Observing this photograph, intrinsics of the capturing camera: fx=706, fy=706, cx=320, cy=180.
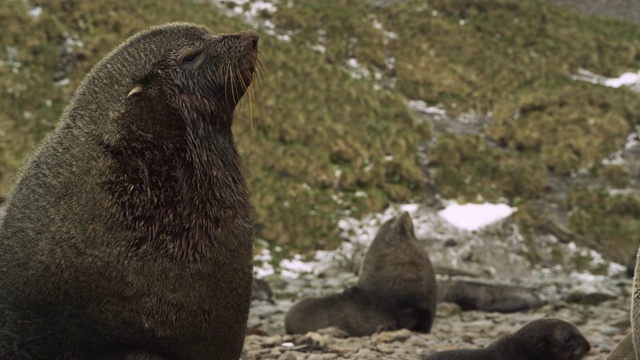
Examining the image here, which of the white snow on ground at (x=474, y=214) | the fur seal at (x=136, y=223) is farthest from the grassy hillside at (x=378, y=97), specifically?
the fur seal at (x=136, y=223)

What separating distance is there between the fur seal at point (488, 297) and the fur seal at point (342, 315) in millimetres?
2688

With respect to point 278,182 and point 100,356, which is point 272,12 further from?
point 100,356

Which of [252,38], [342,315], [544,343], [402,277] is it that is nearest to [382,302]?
[402,277]

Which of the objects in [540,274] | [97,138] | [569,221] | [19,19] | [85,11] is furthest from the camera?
[85,11]

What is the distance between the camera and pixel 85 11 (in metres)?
25.3

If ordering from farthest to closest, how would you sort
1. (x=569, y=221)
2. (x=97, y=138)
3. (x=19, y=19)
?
(x=19, y=19), (x=569, y=221), (x=97, y=138)

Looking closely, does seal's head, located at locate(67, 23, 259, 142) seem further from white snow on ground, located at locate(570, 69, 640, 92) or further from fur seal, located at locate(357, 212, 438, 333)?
white snow on ground, located at locate(570, 69, 640, 92)

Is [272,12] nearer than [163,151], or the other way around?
[163,151]

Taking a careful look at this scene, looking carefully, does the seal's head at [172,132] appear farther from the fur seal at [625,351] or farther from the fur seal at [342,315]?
the fur seal at [342,315]

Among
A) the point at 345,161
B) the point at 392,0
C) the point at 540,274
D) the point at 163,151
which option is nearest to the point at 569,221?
the point at 540,274

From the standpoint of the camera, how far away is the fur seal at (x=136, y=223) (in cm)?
297

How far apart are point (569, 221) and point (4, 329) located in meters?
17.3

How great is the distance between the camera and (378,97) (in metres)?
26.0

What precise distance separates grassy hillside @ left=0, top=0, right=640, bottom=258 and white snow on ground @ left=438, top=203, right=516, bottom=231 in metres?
0.67
